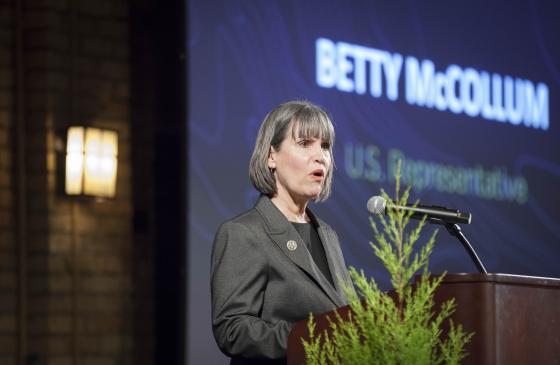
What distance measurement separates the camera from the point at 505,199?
5938mm

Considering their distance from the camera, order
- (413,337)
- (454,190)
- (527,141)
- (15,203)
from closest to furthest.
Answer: (413,337) < (15,203) < (454,190) < (527,141)

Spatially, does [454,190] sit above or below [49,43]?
below

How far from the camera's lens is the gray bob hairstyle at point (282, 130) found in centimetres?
260

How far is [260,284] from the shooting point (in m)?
2.43

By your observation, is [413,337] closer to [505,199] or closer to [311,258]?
[311,258]

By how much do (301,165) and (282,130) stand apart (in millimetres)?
113

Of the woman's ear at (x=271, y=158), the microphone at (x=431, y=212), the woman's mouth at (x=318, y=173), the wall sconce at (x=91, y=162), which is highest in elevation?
the wall sconce at (x=91, y=162)

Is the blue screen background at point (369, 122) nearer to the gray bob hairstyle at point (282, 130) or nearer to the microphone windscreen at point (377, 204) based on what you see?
the gray bob hairstyle at point (282, 130)

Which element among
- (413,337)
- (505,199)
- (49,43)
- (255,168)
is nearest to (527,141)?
(505,199)

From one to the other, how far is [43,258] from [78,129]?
66cm

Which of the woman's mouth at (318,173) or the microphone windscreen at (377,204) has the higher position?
the woman's mouth at (318,173)

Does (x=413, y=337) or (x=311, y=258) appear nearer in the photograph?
(x=413, y=337)

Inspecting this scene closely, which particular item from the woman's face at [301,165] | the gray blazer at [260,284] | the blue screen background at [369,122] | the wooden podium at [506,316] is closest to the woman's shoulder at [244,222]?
the gray blazer at [260,284]

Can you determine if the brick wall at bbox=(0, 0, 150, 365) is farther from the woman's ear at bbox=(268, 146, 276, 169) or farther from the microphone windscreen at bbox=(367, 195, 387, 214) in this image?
the microphone windscreen at bbox=(367, 195, 387, 214)
